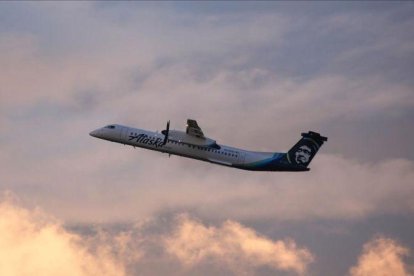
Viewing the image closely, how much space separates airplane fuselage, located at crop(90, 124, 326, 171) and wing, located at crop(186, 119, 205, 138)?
2.19m

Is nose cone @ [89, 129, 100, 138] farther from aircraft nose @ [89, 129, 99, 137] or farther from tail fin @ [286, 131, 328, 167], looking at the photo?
tail fin @ [286, 131, 328, 167]

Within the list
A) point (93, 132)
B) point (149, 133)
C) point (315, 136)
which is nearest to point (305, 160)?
point (315, 136)

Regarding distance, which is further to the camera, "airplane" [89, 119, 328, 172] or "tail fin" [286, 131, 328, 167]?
"tail fin" [286, 131, 328, 167]

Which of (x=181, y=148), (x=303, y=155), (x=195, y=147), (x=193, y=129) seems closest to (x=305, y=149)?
(x=303, y=155)

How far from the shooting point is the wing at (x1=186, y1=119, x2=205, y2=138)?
6471 inches

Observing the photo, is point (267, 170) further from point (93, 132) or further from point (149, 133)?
point (93, 132)

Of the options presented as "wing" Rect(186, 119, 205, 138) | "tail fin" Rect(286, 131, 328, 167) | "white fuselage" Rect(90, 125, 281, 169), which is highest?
"tail fin" Rect(286, 131, 328, 167)

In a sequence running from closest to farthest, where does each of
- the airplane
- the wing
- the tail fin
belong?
the wing → the airplane → the tail fin

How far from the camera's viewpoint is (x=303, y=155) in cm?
17450

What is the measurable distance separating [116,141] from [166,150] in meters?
11.0

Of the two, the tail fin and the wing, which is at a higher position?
the tail fin

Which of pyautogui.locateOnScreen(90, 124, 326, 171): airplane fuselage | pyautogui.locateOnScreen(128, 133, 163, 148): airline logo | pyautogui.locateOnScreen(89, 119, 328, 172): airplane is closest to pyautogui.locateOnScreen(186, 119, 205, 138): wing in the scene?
pyautogui.locateOnScreen(89, 119, 328, 172): airplane

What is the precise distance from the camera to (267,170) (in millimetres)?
170500

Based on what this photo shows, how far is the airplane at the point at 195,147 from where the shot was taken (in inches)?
6545
